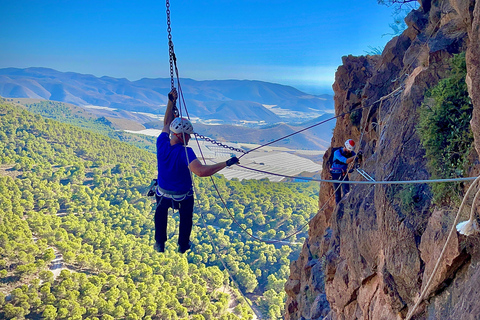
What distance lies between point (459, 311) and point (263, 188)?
82.8 metres

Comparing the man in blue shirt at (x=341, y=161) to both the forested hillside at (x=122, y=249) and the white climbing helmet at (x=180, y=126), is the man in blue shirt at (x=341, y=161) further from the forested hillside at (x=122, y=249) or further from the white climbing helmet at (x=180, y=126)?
the forested hillside at (x=122, y=249)

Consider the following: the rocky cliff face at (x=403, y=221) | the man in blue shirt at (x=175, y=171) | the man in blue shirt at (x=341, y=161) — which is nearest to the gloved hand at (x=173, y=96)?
the man in blue shirt at (x=175, y=171)

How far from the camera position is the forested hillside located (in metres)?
35.3

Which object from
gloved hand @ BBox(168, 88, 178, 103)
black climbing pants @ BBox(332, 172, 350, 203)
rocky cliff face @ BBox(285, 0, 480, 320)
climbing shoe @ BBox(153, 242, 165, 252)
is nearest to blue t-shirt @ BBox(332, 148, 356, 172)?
black climbing pants @ BBox(332, 172, 350, 203)

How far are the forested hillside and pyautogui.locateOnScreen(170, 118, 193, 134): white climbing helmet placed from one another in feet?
28.6

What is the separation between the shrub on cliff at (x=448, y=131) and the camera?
4651 mm

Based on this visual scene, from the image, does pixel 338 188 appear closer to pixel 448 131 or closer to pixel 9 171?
pixel 448 131

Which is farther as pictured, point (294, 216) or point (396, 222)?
point (294, 216)

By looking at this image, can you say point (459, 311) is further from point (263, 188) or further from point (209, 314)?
point (263, 188)

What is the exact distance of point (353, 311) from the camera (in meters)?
6.95

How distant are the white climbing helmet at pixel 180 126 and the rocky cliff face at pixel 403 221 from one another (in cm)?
329

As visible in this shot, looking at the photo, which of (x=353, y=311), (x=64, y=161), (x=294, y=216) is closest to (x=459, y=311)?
(x=353, y=311)

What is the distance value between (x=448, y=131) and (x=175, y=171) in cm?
430

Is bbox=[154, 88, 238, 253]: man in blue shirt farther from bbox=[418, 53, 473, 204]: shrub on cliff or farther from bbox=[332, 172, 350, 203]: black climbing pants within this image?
bbox=[332, 172, 350, 203]: black climbing pants
